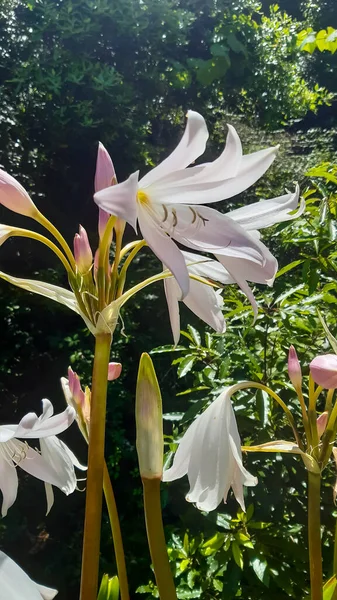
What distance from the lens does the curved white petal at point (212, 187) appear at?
38 cm

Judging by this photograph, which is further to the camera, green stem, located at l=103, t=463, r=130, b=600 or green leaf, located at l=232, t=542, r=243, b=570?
green leaf, located at l=232, t=542, r=243, b=570

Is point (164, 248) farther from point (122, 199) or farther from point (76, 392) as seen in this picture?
point (76, 392)

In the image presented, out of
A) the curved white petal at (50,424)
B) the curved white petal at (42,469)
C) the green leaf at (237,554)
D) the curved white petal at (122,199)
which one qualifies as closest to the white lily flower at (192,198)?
the curved white petal at (122,199)

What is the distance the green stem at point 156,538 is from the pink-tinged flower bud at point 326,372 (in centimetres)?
15

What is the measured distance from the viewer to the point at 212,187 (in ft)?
1.24

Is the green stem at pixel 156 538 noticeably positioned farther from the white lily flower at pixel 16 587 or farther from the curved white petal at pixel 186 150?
the curved white petal at pixel 186 150

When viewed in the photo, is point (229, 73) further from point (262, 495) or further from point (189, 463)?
point (189, 463)

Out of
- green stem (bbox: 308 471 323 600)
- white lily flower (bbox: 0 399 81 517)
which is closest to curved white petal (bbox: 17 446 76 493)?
white lily flower (bbox: 0 399 81 517)

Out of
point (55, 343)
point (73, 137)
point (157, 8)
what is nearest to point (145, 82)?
point (157, 8)

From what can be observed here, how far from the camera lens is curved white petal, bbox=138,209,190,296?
1.15 feet

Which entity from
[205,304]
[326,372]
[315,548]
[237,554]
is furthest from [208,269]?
[237,554]

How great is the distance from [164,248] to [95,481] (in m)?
0.17


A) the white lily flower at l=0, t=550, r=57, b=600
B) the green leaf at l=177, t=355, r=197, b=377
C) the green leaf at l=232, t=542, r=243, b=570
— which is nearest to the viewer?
the white lily flower at l=0, t=550, r=57, b=600

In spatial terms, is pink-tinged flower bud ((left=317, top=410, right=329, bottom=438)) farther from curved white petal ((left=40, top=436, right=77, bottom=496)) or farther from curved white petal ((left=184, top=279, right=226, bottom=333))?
curved white petal ((left=40, top=436, right=77, bottom=496))
